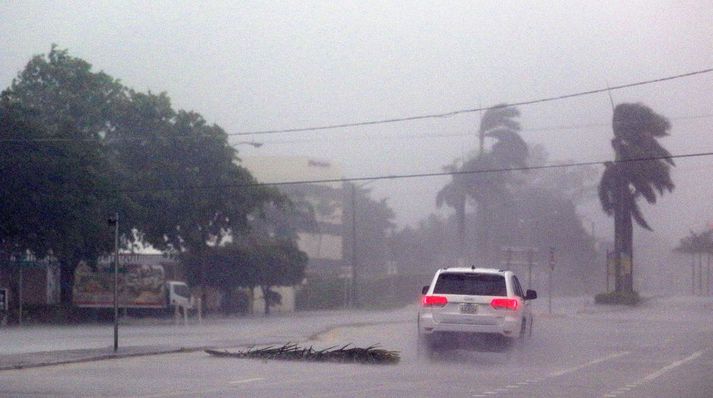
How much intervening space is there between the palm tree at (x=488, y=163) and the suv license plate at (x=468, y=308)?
4969 cm

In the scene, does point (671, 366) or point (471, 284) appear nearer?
point (671, 366)

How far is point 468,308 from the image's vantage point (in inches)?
885

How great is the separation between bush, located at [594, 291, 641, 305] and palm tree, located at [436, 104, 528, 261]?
1604 centimetres

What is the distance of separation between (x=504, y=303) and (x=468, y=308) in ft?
2.50

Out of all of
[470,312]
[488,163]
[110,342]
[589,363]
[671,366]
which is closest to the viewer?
[671,366]

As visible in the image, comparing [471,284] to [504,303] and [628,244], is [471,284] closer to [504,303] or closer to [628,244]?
[504,303]

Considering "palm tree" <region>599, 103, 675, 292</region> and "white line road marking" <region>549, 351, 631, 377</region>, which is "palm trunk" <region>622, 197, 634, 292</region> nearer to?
"palm tree" <region>599, 103, 675, 292</region>

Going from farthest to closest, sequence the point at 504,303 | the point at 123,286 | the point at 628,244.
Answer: the point at 628,244 → the point at 123,286 → the point at 504,303

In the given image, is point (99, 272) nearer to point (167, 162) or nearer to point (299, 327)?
point (167, 162)

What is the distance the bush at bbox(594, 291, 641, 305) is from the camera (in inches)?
2212

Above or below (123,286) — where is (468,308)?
above

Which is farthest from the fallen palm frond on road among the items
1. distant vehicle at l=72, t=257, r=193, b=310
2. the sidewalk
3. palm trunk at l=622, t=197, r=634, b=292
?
palm trunk at l=622, t=197, r=634, b=292

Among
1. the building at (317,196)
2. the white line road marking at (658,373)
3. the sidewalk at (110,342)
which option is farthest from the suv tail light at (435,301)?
the building at (317,196)

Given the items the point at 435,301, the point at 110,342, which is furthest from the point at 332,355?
the point at 110,342
